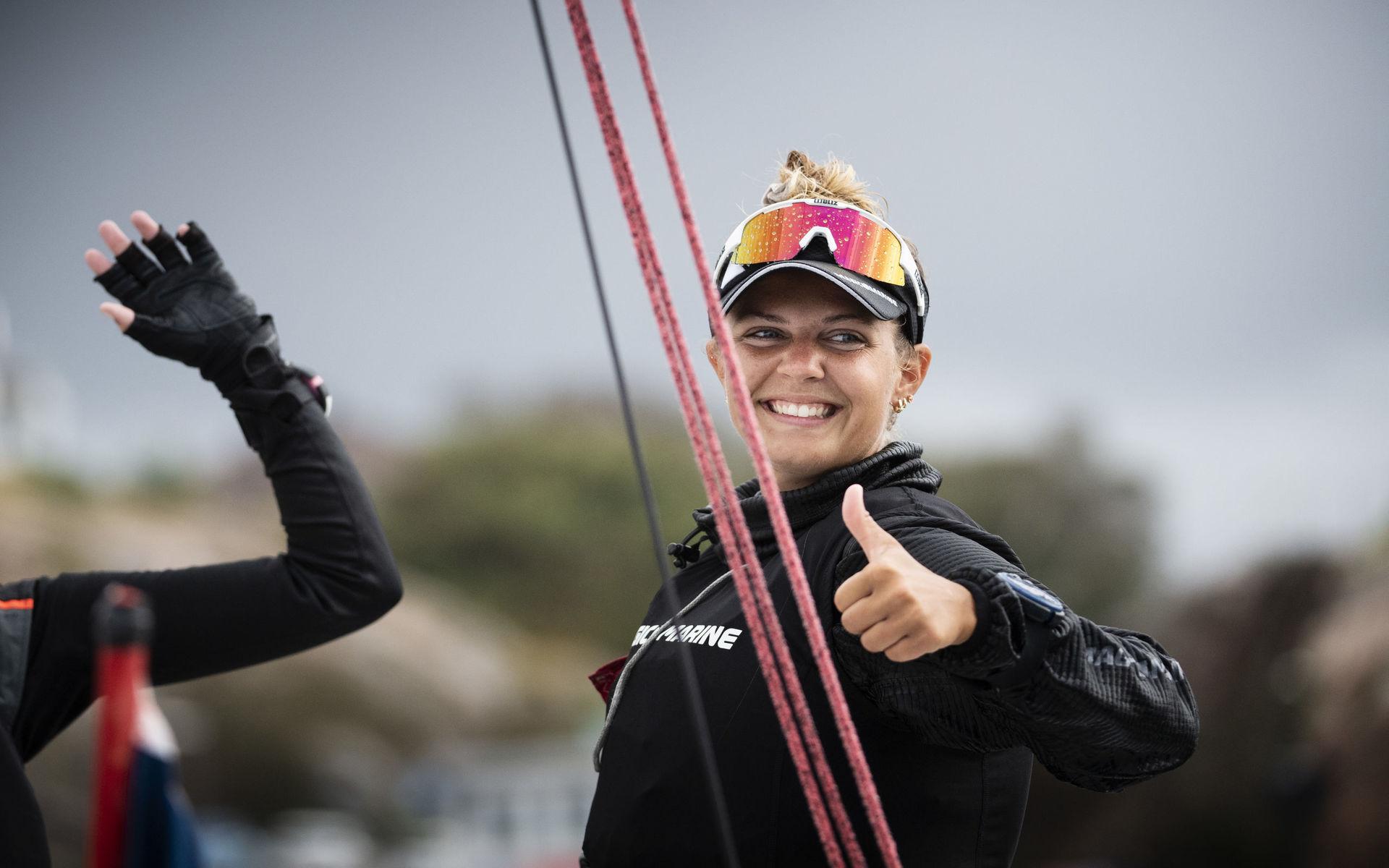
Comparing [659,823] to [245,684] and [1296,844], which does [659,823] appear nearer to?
[1296,844]

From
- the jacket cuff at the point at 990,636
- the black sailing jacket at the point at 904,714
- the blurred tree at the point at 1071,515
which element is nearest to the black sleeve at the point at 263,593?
the black sailing jacket at the point at 904,714

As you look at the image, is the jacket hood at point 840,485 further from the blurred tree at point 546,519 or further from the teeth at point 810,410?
the blurred tree at point 546,519

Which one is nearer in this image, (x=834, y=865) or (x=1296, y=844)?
(x=834, y=865)

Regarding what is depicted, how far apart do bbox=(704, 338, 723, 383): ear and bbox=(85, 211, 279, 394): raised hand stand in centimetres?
65

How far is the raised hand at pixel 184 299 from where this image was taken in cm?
127

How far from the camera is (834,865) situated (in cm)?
123

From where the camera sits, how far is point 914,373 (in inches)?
65.0

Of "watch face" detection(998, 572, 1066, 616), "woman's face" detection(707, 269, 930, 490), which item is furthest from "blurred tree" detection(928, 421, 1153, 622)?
"watch face" detection(998, 572, 1066, 616)

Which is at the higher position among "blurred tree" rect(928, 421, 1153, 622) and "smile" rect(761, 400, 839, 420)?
"smile" rect(761, 400, 839, 420)

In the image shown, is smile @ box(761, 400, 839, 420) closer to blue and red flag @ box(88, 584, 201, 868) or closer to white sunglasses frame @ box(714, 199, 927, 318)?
white sunglasses frame @ box(714, 199, 927, 318)

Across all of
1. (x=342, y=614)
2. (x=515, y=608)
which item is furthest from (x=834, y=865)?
(x=515, y=608)

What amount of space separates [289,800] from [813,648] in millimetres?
13162

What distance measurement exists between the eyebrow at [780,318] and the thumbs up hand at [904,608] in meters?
0.46

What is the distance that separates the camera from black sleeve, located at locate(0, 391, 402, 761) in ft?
4.31
